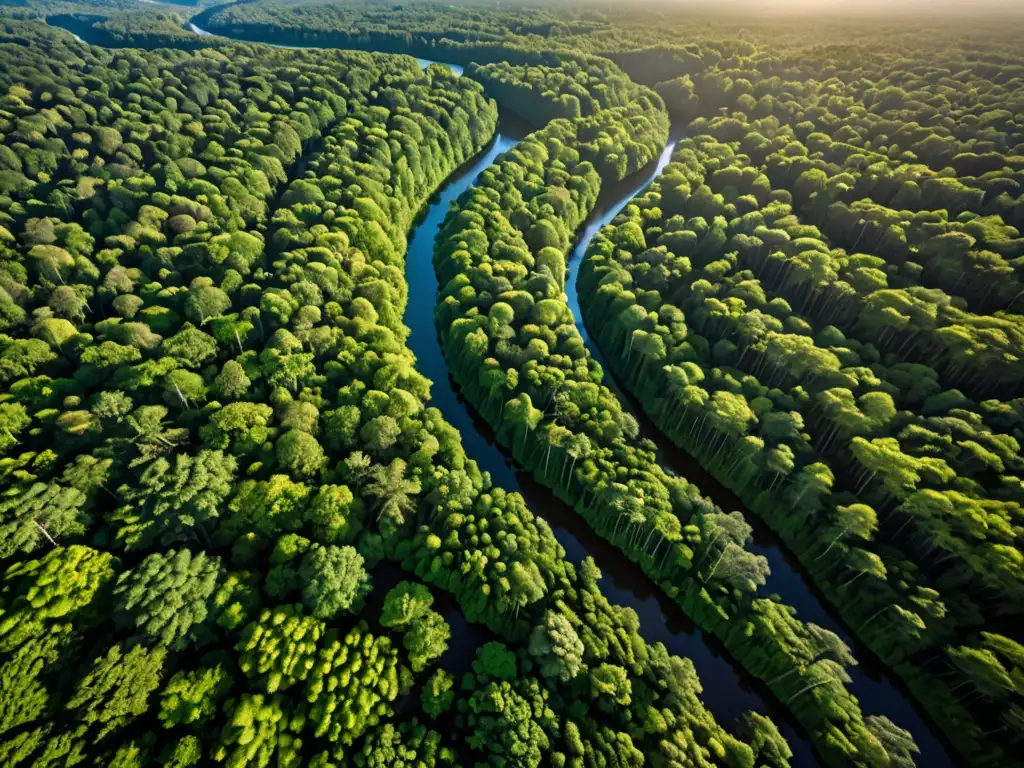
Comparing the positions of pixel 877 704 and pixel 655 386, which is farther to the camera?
pixel 655 386

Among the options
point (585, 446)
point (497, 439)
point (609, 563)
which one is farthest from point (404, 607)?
point (497, 439)

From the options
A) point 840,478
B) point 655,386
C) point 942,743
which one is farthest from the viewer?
point 655,386

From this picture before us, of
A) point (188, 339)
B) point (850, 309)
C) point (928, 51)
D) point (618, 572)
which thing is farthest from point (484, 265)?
point (928, 51)

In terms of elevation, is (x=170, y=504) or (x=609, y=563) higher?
(x=170, y=504)

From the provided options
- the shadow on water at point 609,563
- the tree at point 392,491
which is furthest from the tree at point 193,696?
the shadow on water at point 609,563

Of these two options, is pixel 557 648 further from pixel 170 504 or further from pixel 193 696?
pixel 170 504

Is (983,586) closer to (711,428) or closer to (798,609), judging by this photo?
(798,609)
